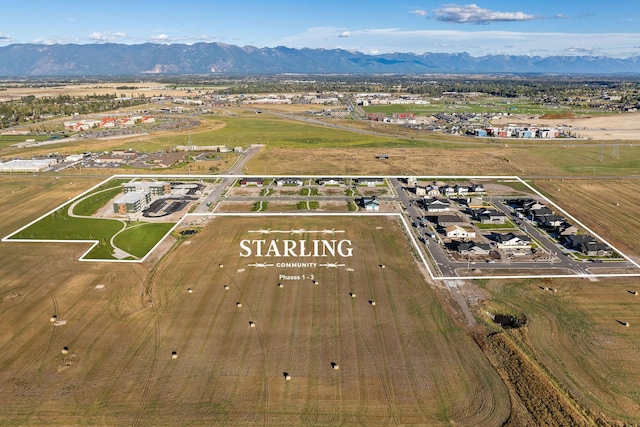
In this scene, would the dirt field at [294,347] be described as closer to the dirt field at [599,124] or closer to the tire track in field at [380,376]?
the tire track in field at [380,376]

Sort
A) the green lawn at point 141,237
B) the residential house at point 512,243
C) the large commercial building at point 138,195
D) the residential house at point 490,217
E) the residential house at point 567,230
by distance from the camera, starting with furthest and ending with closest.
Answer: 1. the large commercial building at point 138,195
2. the residential house at point 490,217
3. the residential house at point 567,230
4. the green lawn at point 141,237
5. the residential house at point 512,243

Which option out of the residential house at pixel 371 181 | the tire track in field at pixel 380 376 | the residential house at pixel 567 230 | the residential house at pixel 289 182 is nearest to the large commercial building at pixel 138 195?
the residential house at pixel 289 182

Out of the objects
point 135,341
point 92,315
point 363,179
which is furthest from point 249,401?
point 363,179

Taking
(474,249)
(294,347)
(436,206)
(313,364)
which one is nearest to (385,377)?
(313,364)

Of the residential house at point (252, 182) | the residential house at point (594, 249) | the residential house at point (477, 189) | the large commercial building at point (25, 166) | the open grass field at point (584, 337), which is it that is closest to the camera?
the open grass field at point (584, 337)

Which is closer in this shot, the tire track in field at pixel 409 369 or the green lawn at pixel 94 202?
the tire track in field at pixel 409 369

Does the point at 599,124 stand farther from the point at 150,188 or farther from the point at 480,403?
the point at 480,403

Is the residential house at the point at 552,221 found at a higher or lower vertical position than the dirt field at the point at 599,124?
lower

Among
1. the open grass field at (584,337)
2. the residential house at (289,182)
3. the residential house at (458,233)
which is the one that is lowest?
the open grass field at (584,337)
